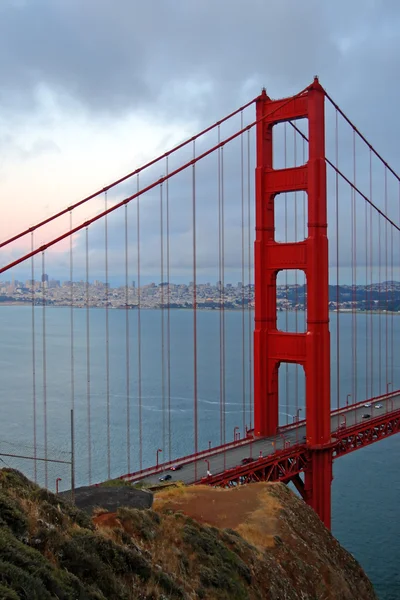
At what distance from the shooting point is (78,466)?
38938 mm

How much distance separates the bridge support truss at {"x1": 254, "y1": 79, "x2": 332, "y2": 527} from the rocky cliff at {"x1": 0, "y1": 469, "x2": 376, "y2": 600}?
16.0ft

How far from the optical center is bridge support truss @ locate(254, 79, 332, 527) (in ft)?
79.6

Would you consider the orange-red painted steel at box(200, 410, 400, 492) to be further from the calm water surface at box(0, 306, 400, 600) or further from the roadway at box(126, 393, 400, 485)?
the calm water surface at box(0, 306, 400, 600)

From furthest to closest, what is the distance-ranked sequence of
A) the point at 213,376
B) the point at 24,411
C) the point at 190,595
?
the point at 213,376
the point at 24,411
the point at 190,595

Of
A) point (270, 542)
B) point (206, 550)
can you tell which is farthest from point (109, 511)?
point (270, 542)

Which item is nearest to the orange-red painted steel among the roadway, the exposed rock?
the roadway

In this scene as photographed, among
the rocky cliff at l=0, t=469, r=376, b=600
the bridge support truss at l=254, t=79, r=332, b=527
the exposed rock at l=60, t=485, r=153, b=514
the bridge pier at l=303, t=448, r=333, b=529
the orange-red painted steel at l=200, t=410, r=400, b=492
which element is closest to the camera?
the rocky cliff at l=0, t=469, r=376, b=600

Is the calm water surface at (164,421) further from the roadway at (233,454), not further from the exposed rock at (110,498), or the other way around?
the exposed rock at (110,498)

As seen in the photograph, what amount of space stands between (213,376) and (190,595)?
6678cm

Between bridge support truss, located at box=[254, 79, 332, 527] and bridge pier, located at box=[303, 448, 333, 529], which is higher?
bridge support truss, located at box=[254, 79, 332, 527]

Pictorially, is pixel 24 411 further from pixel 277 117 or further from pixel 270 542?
pixel 270 542

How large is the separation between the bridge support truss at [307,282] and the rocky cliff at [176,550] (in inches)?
191

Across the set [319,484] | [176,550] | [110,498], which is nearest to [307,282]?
[319,484]

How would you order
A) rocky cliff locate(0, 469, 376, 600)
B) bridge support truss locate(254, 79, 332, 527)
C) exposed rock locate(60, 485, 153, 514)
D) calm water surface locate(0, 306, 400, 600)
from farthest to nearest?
calm water surface locate(0, 306, 400, 600) < bridge support truss locate(254, 79, 332, 527) < exposed rock locate(60, 485, 153, 514) < rocky cliff locate(0, 469, 376, 600)
